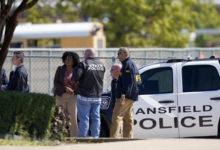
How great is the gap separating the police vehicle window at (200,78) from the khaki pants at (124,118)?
116 cm

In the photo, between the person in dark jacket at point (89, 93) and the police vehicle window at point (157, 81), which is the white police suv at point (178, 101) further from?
the person in dark jacket at point (89, 93)

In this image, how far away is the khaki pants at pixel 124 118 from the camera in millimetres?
Answer: 11961

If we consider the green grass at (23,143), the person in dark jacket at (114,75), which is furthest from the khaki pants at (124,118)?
the green grass at (23,143)

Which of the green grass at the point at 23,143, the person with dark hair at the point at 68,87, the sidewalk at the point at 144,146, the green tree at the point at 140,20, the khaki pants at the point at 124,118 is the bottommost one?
the sidewalk at the point at 144,146

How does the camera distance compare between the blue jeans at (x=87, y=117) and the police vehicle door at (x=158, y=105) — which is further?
the police vehicle door at (x=158, y=105)

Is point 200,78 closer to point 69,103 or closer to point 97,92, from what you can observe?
point 97,92

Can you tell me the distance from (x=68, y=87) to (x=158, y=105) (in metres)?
1.70

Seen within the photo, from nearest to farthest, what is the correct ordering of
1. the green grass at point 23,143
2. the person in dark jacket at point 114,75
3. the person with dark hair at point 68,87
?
the green grass at point 23,143 < the person in dark jacket at point 114,75 < the person with dark hair at point 68,87

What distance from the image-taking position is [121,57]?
12062 millimetres

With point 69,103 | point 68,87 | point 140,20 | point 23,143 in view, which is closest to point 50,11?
point 140,20

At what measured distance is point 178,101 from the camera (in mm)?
12227

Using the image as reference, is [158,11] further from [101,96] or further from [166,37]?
[101,96]

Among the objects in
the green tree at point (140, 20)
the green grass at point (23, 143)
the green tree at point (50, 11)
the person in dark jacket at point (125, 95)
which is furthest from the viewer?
the green tree at point (50, 11)

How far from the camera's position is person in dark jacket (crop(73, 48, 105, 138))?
11.9 m
